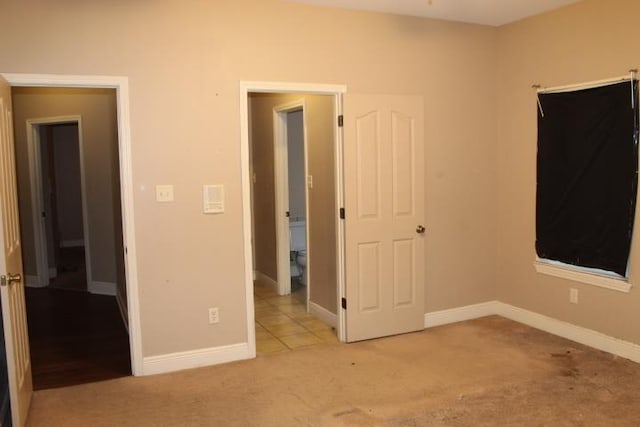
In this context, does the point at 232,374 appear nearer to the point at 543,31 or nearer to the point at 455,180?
the point at 455,180

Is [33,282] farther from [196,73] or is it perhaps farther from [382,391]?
[382,391]

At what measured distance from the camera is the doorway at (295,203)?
488 centimetres

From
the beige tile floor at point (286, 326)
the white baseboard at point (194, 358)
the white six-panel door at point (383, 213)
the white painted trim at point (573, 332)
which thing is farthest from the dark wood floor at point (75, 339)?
the white painted trim at point (573, 332)

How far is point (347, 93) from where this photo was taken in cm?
436

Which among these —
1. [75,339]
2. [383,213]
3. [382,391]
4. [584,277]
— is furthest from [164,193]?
[584,277]

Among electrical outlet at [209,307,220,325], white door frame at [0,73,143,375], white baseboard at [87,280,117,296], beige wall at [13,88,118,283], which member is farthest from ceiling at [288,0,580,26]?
white baseboard at [87,280,117,296]

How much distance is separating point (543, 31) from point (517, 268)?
208cm

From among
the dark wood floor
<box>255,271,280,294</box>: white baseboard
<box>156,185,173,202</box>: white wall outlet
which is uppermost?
<box>156,185,173,202</box>: white wall outlet

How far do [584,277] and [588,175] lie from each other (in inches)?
32.2

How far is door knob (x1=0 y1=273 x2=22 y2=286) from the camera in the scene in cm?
286

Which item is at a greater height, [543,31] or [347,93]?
[543,31]

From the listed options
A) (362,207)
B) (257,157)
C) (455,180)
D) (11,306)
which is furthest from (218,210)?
(257,157)

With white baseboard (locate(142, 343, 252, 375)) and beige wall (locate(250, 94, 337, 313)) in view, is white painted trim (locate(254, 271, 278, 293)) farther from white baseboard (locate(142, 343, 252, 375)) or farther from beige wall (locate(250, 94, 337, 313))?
white baseboard (locate(142, 343, 252, 375))

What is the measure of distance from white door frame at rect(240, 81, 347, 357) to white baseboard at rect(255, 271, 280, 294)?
1.92 m
